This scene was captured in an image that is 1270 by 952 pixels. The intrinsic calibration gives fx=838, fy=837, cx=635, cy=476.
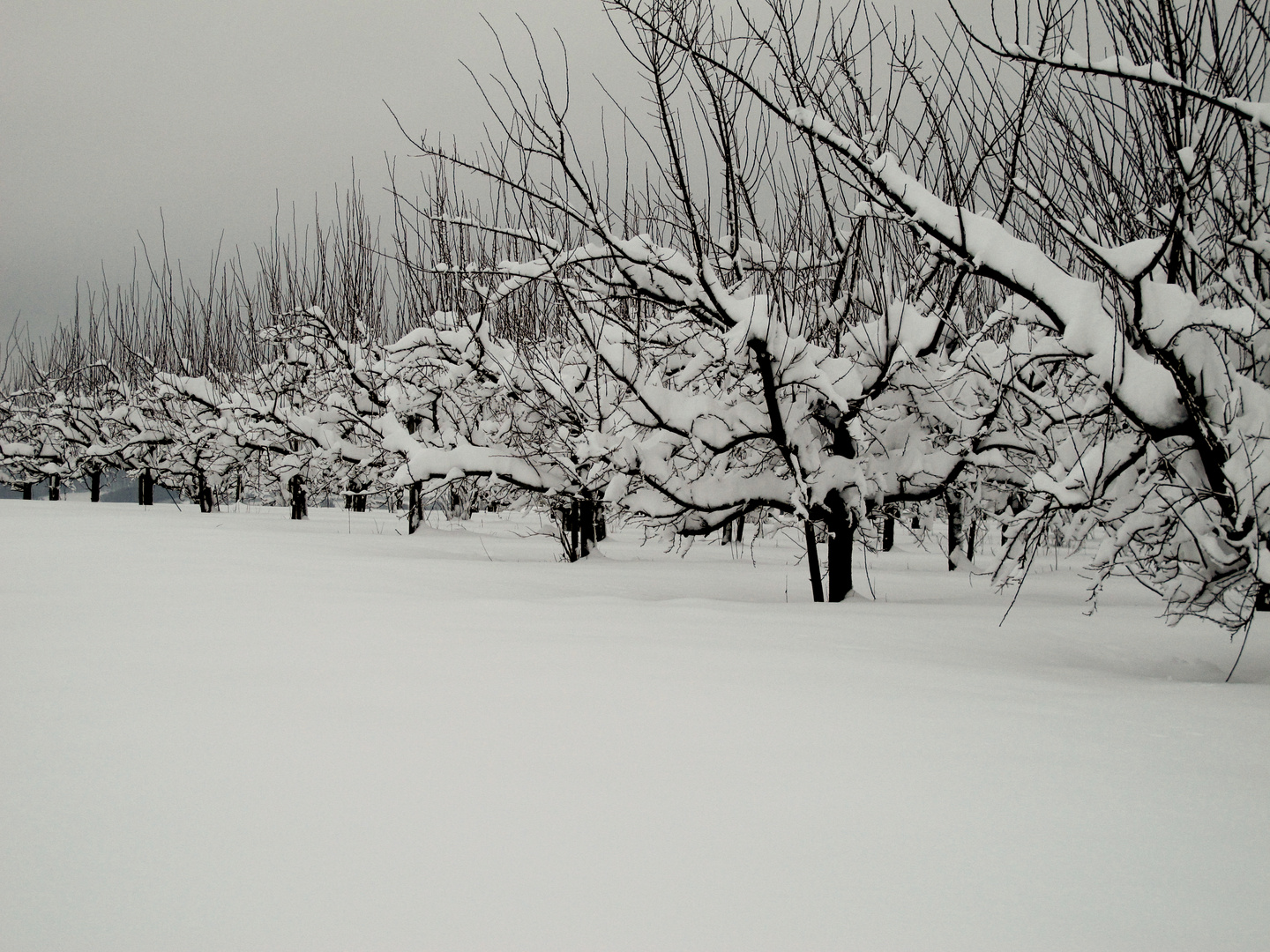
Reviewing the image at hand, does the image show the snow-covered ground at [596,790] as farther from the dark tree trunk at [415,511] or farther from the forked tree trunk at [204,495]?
the forked tree trunk at [204,495]

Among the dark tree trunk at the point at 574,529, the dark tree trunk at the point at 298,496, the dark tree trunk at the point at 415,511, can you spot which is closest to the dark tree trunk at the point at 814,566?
the dark tree trunk at the point at 574,529

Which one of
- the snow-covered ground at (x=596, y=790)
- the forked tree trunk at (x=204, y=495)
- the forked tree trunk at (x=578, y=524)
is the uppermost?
the forked tree trunk at (x=204, y=495)

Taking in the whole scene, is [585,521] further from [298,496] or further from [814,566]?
[298,496]

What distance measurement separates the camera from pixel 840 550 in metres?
4.65

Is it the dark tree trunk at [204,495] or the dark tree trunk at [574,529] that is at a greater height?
the dark tree trunk at [204,495]

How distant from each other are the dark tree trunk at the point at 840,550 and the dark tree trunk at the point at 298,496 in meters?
8.78

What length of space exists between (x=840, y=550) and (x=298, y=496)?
9.41 m

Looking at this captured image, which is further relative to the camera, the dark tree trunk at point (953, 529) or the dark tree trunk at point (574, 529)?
the dark tree trunk at point (953, 529)

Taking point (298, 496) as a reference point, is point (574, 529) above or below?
below

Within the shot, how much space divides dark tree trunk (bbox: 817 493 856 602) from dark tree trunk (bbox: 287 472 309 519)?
8780mm

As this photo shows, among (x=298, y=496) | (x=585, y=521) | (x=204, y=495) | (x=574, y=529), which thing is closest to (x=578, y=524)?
(x=574, y=529)

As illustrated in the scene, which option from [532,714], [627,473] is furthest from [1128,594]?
[532,714]

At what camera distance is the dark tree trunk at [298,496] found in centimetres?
1159

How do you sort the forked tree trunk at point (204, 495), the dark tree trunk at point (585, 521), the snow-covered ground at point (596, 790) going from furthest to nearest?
the forked tree trunk at point (204, 495) → the dark tree trunk at point (585, 521) → the snow-covered ground at point (596, 790)
